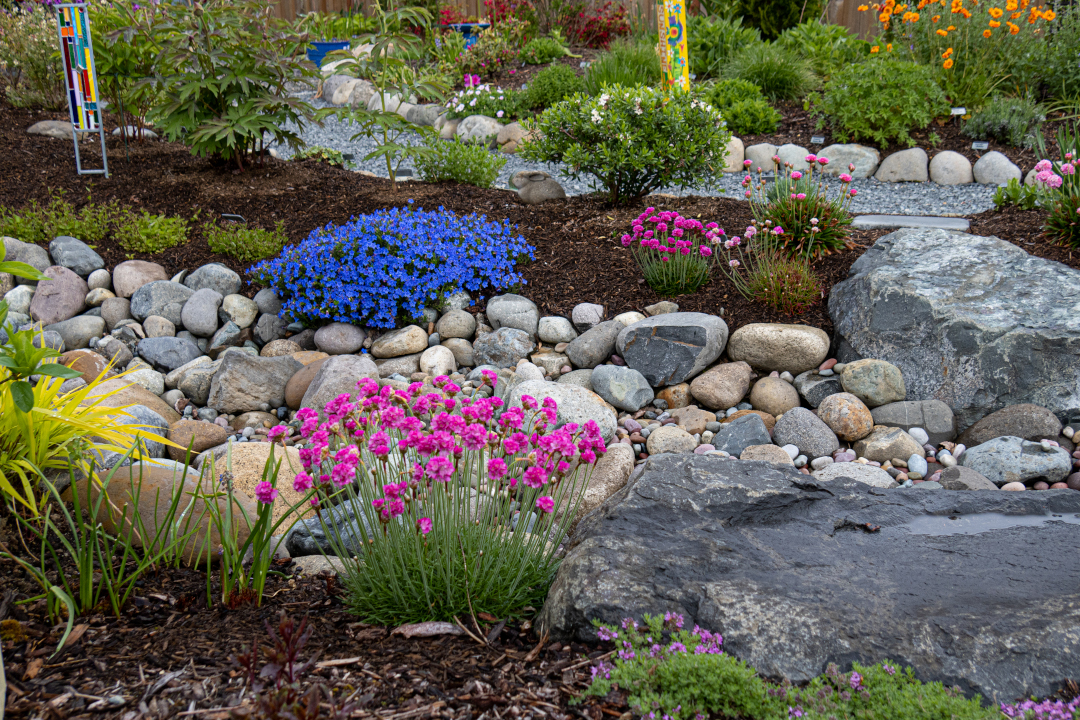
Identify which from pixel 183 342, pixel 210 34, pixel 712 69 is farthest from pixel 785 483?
pixel 712 69

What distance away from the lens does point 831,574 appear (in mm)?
2277

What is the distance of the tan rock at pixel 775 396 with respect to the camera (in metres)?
4.48

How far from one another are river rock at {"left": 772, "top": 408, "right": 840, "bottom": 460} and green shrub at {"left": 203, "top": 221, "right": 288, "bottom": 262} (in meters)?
3.91

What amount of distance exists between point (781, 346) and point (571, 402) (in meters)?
1.40

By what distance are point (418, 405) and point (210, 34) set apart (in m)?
5.50

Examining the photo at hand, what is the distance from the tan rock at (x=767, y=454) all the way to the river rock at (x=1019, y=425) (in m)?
1.08

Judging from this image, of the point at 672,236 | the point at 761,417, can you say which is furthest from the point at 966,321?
the point at 672,236

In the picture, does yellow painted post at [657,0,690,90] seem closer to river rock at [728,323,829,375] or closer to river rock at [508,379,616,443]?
river rock at [728,323,829,375]

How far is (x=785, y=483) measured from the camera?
9.36 feet

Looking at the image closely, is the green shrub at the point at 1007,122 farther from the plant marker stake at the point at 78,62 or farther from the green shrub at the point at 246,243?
the plant marker stake at the point at 78,62

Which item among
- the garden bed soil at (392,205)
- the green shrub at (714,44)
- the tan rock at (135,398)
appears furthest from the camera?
the green shrub at (714,44)

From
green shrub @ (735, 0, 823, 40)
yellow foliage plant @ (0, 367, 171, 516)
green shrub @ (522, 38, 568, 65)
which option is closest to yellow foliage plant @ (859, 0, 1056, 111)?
green shrub @ (735, 0, 823, 40)

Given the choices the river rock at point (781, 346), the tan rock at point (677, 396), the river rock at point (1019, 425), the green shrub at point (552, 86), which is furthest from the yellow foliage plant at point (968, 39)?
the tan rock at point (677, 396)

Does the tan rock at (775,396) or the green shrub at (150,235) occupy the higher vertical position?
the green shrub at (150,235)
